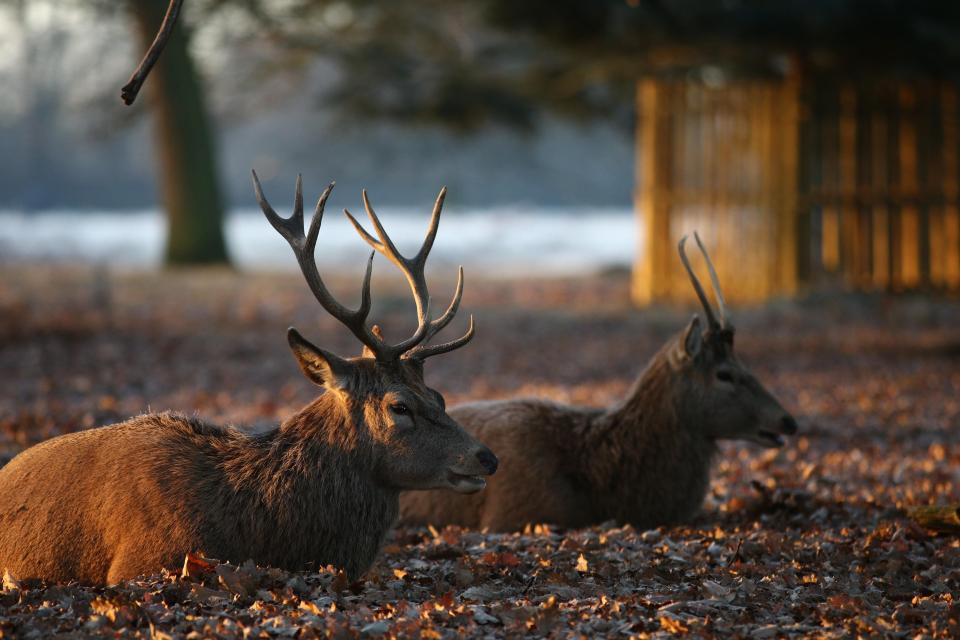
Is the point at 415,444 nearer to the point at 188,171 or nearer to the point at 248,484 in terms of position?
the point at 248,484

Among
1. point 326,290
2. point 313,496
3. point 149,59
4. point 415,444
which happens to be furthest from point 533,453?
point 149,59

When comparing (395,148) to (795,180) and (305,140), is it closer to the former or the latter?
(305,140)

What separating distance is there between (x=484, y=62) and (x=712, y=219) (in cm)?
725

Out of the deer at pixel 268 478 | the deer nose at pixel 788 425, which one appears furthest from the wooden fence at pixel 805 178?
the deer at pixel 268 478

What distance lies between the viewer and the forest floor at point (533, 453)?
5133mm

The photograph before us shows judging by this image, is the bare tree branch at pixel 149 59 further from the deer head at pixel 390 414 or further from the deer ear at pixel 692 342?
the deer ear at pixel 692 342

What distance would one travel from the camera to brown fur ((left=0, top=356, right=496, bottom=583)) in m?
5.48

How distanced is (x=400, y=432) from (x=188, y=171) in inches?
789

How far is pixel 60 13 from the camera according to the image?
23266 mm

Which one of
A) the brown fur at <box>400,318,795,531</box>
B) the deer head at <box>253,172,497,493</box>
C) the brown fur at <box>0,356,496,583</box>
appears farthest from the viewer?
the brown fur at <box>400,318,795,531</box>

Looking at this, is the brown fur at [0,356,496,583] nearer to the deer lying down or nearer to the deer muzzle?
the deer muzzle

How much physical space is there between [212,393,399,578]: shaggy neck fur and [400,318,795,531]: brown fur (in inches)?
72.8

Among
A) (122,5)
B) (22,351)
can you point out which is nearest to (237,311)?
(22,351)

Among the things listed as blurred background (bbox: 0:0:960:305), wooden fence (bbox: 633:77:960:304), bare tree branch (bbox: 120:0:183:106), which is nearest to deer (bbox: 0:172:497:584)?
bare tree branch (bbox: 120:0:183:106)
